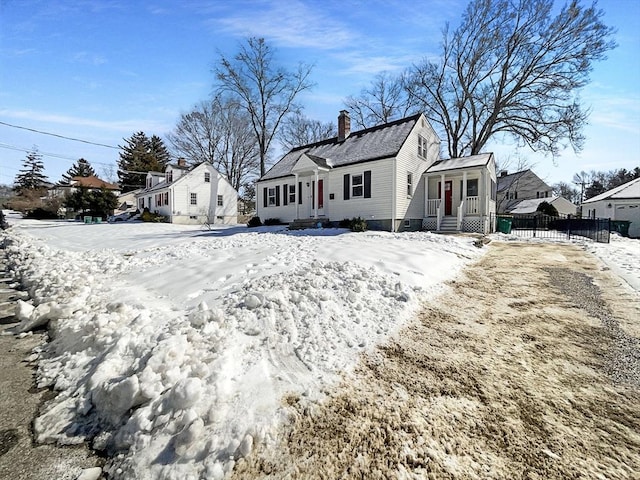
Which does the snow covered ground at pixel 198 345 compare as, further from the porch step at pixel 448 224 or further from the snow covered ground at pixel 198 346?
the porch step at pixel 448 224

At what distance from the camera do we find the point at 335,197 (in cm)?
1677

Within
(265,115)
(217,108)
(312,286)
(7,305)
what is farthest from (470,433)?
(217,108)

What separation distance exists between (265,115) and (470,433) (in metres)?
31.8

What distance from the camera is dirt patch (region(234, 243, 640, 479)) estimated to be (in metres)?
1.82

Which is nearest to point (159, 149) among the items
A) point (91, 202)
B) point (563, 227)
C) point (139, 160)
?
point (139, 160)

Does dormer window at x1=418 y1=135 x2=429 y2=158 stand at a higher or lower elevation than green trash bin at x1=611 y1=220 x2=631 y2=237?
higher

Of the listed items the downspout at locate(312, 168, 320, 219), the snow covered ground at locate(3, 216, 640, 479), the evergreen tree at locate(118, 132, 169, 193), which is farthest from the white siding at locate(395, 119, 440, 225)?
the evergreen tree at locate(118, 132, 169, 193)

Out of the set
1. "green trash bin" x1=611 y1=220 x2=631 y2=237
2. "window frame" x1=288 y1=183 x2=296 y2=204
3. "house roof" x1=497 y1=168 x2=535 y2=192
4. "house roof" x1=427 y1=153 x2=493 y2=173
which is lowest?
"green trash bin" x1=611 y1=220 x2=631 y2=237

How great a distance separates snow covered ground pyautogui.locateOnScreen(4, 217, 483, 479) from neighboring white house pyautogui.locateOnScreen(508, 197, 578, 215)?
3795 cm

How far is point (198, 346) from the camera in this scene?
112 inches

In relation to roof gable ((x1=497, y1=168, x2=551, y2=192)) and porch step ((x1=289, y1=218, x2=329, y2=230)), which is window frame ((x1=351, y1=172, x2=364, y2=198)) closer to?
porch step ((x1=289, y1=218, x2=329, y2=230))

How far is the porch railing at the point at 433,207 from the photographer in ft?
54.0

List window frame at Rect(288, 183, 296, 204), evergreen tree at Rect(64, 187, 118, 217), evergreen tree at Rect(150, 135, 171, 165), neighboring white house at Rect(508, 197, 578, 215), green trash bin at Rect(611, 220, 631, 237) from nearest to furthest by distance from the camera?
window frame at Rect(288, 183, 296, 204)
green trash bin at Rect(611, 220, 631, 237)
evergreen tree at Rect(64, 187, 118, 217)
neighboring white house at Rect(508, 197, 578, 215)
evergreen tree at Rect(150, 135, 171, 165)

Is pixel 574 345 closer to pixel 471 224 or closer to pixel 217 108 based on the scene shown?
pixel 471 224
